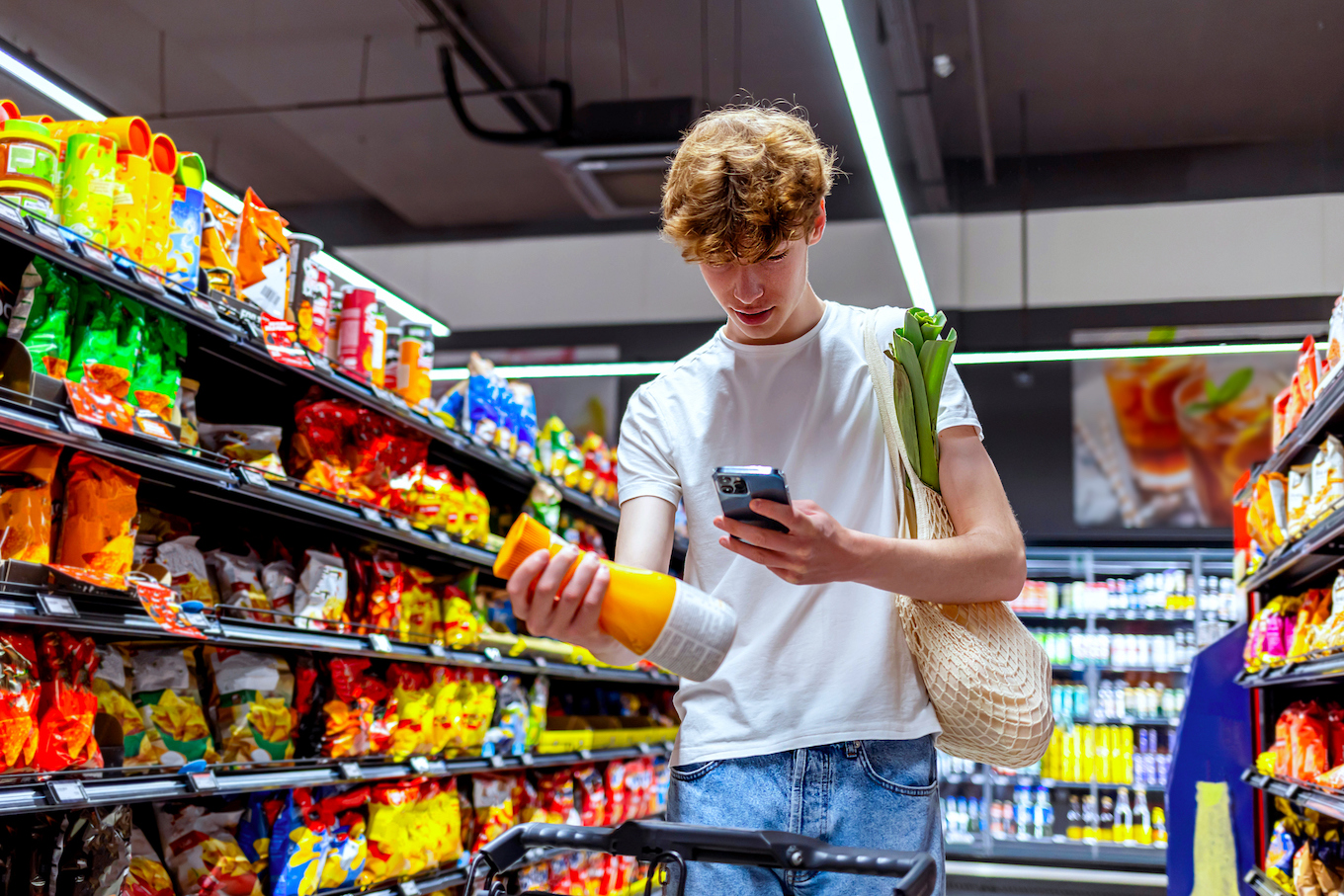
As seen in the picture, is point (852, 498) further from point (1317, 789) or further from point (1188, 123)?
point (1188, 123)

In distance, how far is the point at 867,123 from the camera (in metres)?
3.93

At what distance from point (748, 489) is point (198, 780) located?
6.78ft

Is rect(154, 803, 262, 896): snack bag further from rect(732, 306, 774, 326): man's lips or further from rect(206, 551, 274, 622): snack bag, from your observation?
rect(732, 306, 774, 326): man's lips

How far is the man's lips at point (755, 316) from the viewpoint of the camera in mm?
1474

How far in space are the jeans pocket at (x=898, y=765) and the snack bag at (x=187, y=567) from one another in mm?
1975

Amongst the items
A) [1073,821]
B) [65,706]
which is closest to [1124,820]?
[1073,821]

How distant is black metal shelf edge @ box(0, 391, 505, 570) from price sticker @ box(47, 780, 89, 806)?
0.67 metres

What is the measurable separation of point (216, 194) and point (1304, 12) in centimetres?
635

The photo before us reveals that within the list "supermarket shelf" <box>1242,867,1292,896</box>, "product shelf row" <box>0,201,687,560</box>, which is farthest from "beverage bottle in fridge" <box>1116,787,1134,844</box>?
"product shelf row" <box>0,201,687,560</box>

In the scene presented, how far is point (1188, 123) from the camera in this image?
27.1 ft

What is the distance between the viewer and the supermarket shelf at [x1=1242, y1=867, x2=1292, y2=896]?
3814 millimetres

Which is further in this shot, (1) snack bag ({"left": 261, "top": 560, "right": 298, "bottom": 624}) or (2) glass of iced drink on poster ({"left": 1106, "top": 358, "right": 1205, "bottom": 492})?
(2) glass of iced drink on poster ({"left": 1106, "top": 358, "right": 1205, "bottom": 492})

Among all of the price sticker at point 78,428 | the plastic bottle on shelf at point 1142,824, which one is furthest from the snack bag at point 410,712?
the plastic bottle on shelf at point 1142,824

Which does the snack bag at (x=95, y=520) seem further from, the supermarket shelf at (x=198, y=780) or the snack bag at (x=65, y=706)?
the supermarket shelf at (x=198, y=780)
